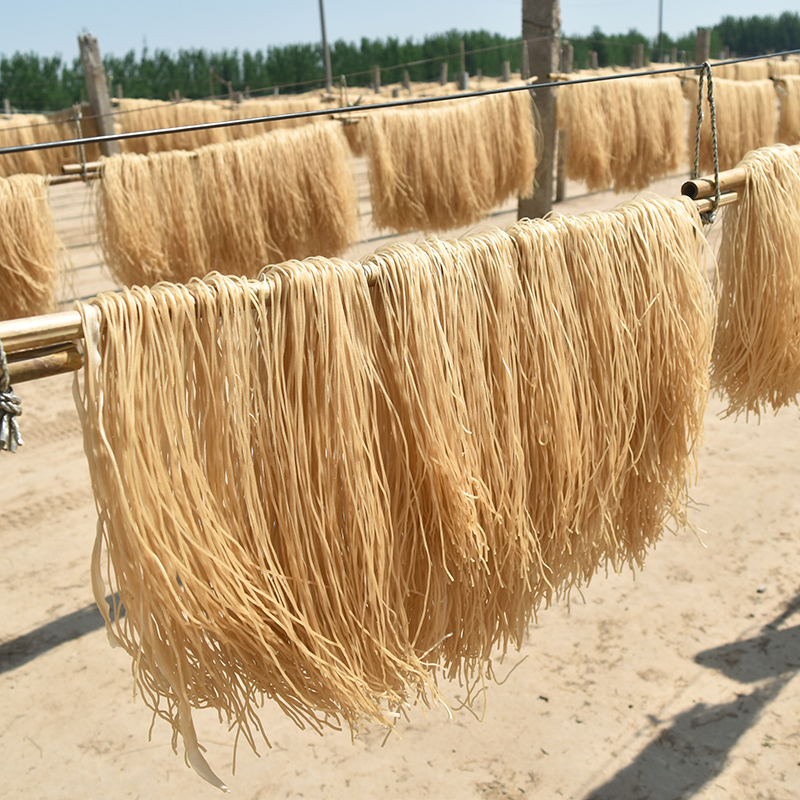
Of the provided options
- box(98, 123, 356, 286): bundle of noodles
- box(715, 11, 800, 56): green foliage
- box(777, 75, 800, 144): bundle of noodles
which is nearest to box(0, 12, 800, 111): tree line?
box(715, 11, 800, 56): green foliage

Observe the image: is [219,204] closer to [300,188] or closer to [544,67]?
[300,188]

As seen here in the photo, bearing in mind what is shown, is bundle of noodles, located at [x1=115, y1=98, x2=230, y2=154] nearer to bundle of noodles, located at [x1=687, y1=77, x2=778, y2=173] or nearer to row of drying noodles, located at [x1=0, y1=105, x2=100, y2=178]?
row of drying noodles, located at [x1=0, y1=105, x2=100, y2=178]

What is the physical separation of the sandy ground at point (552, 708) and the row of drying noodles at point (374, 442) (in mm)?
530

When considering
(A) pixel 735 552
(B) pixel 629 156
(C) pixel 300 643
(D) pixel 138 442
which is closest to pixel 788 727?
(A) pixel 735 552

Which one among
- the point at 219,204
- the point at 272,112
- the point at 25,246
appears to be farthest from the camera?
the point at 272,112

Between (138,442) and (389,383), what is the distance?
1.20 feet

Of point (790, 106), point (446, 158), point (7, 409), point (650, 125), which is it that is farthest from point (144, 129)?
point (7, 409)

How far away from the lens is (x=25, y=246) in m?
2.81

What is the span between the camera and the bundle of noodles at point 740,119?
5.57 metres

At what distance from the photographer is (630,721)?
6.31ft

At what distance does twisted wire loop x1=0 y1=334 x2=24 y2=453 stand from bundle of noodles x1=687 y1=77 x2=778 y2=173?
19.0 feet

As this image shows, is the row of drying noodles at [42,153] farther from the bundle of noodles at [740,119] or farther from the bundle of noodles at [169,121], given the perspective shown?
the bundle of noodles at [740,119]

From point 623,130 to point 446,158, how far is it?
176cm

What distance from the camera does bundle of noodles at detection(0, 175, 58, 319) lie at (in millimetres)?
2758
